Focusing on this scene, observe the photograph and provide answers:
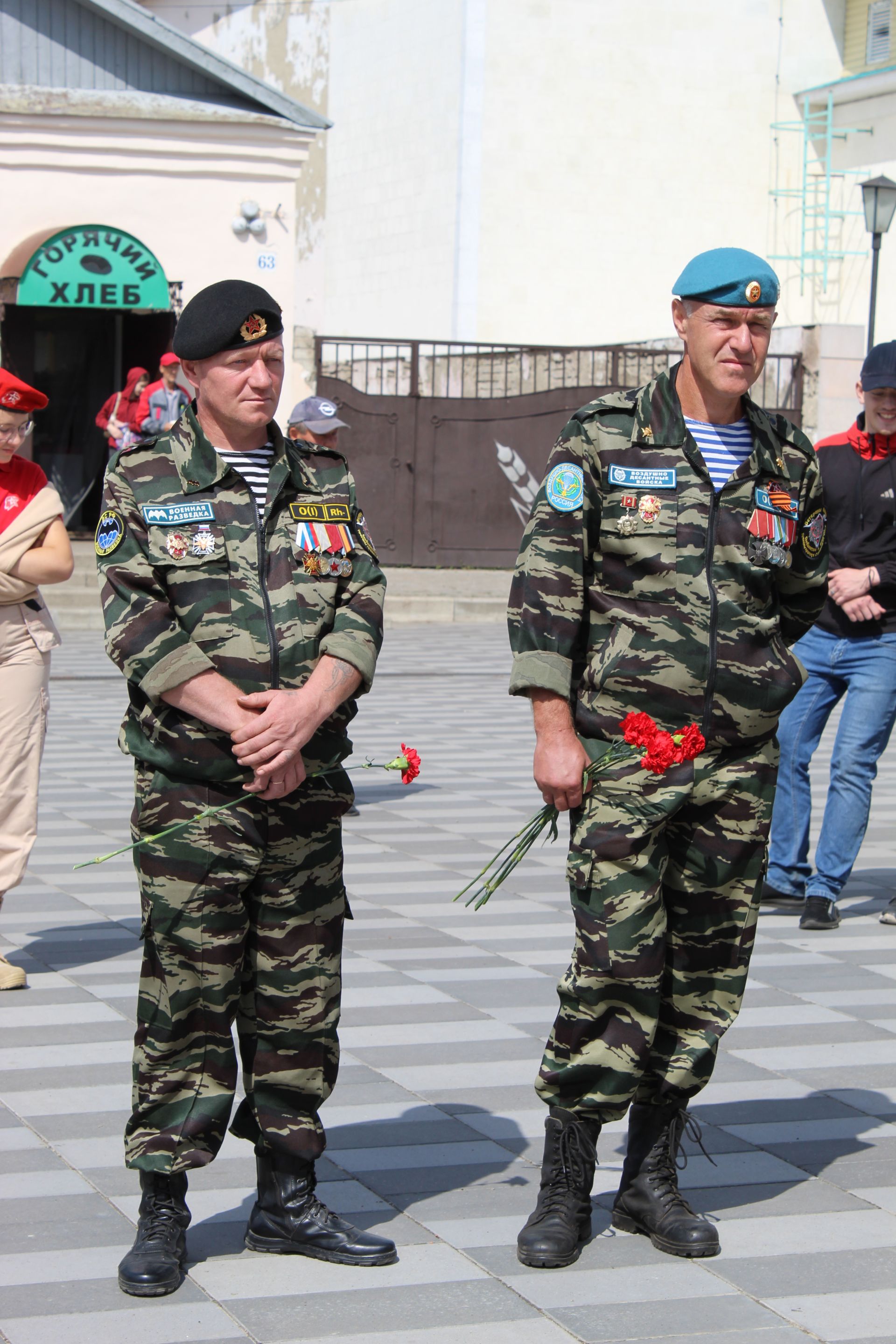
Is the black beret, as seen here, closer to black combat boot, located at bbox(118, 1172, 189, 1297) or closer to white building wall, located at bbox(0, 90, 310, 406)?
black combat boot, located at bbox(118, 1172, 189, 1297)

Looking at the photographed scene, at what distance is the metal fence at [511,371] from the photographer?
21469 millimetres

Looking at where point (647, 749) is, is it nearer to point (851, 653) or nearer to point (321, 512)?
point (321, 512)

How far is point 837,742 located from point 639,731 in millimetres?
3615

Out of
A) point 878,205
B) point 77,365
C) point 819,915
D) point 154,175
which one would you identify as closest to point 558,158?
point 878,205

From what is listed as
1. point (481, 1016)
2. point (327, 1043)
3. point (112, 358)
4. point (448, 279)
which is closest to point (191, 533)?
point (327, 1043)

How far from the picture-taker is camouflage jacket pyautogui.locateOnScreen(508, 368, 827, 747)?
3.75 metres

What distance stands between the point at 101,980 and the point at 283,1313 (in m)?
2.64

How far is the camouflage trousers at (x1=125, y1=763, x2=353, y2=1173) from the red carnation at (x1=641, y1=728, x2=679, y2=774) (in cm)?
64

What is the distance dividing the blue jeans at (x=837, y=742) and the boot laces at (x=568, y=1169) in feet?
10.4

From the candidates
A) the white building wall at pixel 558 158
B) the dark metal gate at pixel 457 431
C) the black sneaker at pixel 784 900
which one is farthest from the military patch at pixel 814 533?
the white building wall at pixel 558 158

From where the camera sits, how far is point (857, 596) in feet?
22.0

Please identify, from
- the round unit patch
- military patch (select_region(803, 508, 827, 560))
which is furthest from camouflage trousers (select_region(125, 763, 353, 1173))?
military patch (select_region(803, 508, 827, 560))

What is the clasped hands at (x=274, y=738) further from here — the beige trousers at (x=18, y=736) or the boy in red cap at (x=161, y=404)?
the boy in red cap at (x=161, y=404)

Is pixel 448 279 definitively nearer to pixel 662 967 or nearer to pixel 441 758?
pixel 441 758
